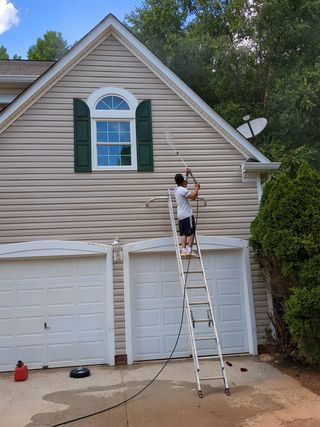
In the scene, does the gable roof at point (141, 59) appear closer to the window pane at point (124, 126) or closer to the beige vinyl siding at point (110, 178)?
the beige vinyl siding at point (110, 178)

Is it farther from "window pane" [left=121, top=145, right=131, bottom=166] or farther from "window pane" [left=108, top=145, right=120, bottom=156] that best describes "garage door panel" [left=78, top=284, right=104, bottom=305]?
"window pane" [left=108, top=145, right=120, bottom=156]

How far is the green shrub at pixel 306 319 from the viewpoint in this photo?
639cm

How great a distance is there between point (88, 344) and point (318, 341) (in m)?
4.01

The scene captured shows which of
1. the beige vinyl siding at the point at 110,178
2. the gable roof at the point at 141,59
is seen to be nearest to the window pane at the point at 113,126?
the beige vinyl siding at the point at 110,178

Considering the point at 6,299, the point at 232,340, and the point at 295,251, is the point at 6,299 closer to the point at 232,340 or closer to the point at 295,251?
the point at 232,340

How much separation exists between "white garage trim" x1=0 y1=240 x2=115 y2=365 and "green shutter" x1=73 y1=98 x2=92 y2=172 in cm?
148

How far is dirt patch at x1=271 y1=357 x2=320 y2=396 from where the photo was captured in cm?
619

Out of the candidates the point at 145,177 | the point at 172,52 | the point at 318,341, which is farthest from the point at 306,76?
the point at 318,341

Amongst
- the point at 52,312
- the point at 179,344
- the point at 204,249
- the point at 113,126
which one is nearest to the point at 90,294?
the point at 52,312

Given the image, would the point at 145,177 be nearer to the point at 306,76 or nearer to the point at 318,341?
the point at 318,341

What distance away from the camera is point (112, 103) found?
847cm

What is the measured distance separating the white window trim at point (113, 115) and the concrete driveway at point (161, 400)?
3.78 m

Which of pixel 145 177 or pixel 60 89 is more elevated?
pixel 60 89

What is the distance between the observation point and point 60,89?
827 centimetres
